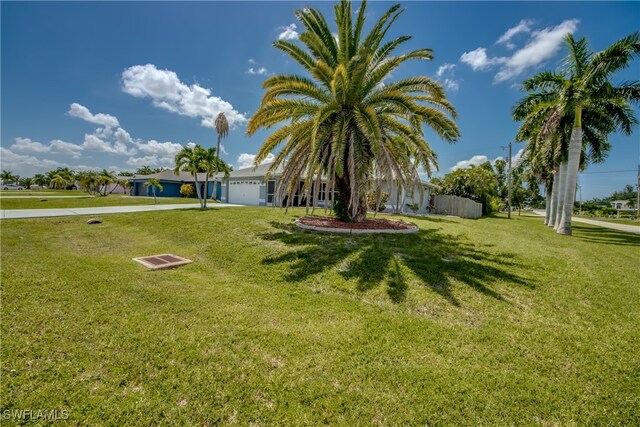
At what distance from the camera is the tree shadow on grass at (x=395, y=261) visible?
575 cm

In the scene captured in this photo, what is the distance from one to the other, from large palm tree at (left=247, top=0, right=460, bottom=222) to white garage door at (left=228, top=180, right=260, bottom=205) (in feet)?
47.1

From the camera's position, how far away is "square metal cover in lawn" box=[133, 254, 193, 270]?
6508 millimetres

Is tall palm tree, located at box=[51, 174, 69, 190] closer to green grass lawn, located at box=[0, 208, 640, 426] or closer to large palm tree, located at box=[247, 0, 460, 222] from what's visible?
green grass lawn, located at box=[0, 208, 640, 426]

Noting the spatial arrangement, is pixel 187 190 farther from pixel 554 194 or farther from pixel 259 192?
pixel 554 194

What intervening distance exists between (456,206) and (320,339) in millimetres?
25488

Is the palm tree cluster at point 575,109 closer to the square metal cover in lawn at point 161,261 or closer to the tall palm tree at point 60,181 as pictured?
the square metal cover in lawn at point 161,261

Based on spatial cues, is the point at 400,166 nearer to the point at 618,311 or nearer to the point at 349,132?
the point at 349,132

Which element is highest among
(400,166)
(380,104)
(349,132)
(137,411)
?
(380,104)

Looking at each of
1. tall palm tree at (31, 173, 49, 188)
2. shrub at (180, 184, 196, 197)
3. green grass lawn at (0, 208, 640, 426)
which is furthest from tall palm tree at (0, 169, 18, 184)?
green grass lawn at (0, 208, 640, 426)

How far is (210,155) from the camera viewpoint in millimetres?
21047

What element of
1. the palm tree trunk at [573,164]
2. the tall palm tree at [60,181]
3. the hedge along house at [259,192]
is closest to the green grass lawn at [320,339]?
the palm tree trunk at [573,164]

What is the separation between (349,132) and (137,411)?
8789mm

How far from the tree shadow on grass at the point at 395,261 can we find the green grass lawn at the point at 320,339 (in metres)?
0.06

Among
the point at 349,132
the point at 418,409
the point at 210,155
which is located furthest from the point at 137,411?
the point at 210,155
